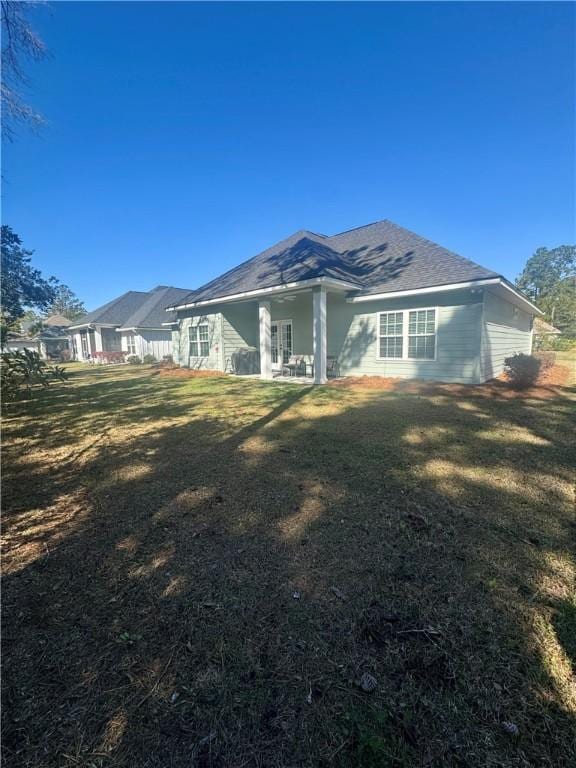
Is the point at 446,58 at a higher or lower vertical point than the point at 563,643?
higher

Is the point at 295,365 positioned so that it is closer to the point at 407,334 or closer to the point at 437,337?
the point at 407,334

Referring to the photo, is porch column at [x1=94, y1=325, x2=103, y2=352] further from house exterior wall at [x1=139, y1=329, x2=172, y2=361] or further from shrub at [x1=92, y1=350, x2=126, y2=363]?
house exterior wall at [x1=139, y1=329, x2=172, y2=361]

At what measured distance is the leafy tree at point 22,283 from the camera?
16.0m

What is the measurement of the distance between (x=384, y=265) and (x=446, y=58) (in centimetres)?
604

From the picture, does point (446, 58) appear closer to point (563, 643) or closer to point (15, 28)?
point (15, 28)

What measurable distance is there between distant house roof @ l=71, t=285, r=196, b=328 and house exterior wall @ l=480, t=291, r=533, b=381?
2186cm

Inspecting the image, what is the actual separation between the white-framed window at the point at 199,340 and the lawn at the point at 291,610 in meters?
11.7

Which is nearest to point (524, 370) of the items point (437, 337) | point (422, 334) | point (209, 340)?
point (437, 337)

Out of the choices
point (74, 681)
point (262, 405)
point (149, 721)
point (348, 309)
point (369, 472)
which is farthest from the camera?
point (348, 309)

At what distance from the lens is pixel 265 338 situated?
508 inches

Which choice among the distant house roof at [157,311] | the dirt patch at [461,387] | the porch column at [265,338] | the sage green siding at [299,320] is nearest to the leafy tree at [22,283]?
the distant house roof at [157,311]

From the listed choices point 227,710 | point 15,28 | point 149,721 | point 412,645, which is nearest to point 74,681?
point 149,721

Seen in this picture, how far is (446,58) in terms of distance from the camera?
1003 cm

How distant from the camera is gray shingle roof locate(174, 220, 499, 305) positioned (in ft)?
35.2
